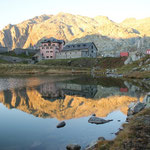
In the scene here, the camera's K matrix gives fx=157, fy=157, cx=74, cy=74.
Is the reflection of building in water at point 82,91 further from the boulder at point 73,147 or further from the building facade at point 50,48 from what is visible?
the building facade at point 50,48

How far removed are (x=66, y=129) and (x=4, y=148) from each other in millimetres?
6577

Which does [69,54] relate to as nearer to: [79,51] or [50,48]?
[79,51]

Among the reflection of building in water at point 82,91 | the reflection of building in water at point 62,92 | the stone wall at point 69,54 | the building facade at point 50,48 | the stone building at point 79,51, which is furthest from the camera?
the building facade at point 50,48

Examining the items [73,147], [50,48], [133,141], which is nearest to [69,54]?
[50,48]

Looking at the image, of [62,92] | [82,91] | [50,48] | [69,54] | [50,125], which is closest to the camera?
[50,125]

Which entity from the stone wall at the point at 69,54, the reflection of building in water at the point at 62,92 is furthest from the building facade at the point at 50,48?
the reflection of building in water at the point at 62,92

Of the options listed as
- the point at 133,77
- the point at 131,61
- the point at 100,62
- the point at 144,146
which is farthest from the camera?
the point at 100,62

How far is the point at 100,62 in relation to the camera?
11606cm

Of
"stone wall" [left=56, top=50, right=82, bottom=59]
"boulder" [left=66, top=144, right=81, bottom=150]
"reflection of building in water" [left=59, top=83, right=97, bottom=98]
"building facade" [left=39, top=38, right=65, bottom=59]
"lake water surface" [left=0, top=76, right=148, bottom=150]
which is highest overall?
"building facade" [left=39, top=38, right=65, bottom=59]

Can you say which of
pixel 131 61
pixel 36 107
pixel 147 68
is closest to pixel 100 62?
pixel 131 61

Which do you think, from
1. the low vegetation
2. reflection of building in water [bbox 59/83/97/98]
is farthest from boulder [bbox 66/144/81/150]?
reflection of building in water [bbox 59/83/97/98]

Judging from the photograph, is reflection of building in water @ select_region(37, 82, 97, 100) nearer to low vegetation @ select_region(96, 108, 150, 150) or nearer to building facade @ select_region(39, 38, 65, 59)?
low vegetation @ select_region(96, 108, 150, 150)

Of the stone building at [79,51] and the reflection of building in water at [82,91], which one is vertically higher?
the stone building at [79,51]

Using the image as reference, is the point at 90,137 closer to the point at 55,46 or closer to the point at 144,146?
the point at 144,146
